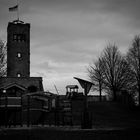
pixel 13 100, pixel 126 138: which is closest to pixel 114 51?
pixel 13 100

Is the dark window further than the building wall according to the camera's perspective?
Yes

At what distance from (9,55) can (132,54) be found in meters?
23.5

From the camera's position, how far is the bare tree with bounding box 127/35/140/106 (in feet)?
198

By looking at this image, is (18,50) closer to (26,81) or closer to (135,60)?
(26,81)

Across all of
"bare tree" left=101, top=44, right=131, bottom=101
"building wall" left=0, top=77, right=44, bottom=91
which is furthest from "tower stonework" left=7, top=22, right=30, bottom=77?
"bare tree" left=101, top=44, right=131, bottom=101

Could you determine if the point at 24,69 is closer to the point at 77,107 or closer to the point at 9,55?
the point at 9,55

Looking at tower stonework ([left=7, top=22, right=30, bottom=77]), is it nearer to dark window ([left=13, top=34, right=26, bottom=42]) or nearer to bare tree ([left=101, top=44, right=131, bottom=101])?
dark window ([left=13, top=34, right=26, bottom=42])

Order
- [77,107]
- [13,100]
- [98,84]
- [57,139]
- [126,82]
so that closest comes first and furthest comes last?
[57,139], [13,100], [77,107], [126,82], [98,84]

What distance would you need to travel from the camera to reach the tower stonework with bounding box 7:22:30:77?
69312 millimetres

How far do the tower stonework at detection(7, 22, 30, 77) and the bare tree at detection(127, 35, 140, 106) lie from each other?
19751 millimetres

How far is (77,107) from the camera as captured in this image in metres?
52.1

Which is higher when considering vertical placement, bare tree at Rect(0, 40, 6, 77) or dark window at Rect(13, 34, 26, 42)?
dark window at Rect(13, 34, 26, 42)

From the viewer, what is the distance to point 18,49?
70312mm

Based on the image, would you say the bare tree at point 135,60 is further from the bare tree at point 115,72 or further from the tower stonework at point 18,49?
the tower stonework at point 18,49
